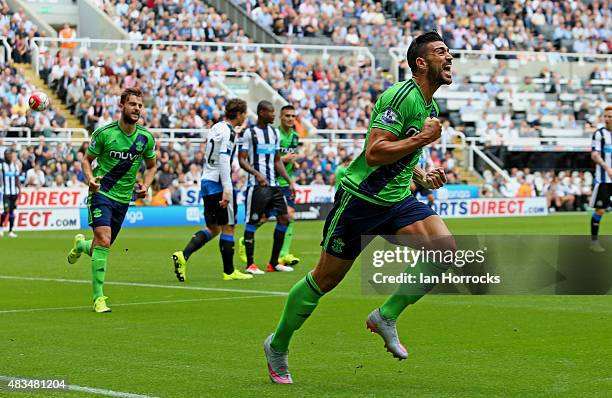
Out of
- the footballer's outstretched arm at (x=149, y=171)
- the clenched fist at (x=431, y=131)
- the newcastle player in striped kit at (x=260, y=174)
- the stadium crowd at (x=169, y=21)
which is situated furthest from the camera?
the stadium crowd at (x=169, y=21)

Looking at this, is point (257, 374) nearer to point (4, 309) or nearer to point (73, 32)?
point (4, 309)

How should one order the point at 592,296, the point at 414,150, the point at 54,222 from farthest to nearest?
the point at 54,222
the point at 592,296
the point at 414,150

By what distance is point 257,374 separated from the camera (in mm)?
8188

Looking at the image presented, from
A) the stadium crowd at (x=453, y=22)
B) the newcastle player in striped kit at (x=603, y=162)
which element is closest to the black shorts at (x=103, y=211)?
the newcastle player in striped kit at (x=603, y=162)

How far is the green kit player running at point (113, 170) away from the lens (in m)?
12.4

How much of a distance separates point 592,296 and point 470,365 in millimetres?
5400

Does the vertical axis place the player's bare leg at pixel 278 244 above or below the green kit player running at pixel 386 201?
below

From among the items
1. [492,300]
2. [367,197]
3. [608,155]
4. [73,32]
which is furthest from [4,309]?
[73,32]

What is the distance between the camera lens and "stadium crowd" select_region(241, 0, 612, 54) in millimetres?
45844

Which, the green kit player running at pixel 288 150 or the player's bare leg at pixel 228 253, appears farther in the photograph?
the green kit player running at pixel 288 150

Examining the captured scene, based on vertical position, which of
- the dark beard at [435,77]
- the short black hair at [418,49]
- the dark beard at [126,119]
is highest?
the short black hair at [418,49]

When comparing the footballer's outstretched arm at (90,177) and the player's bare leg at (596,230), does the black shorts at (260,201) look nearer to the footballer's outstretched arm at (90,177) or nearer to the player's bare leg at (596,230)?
the footballer's outstretched arm at (90,177)

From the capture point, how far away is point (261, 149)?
678 inches

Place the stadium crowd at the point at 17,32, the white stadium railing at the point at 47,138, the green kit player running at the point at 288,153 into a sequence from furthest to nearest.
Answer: the stadium crowd at the point at 17,32 → the white stadium railing at the point at 47,138 → the green kit player running at the point at 288,153
